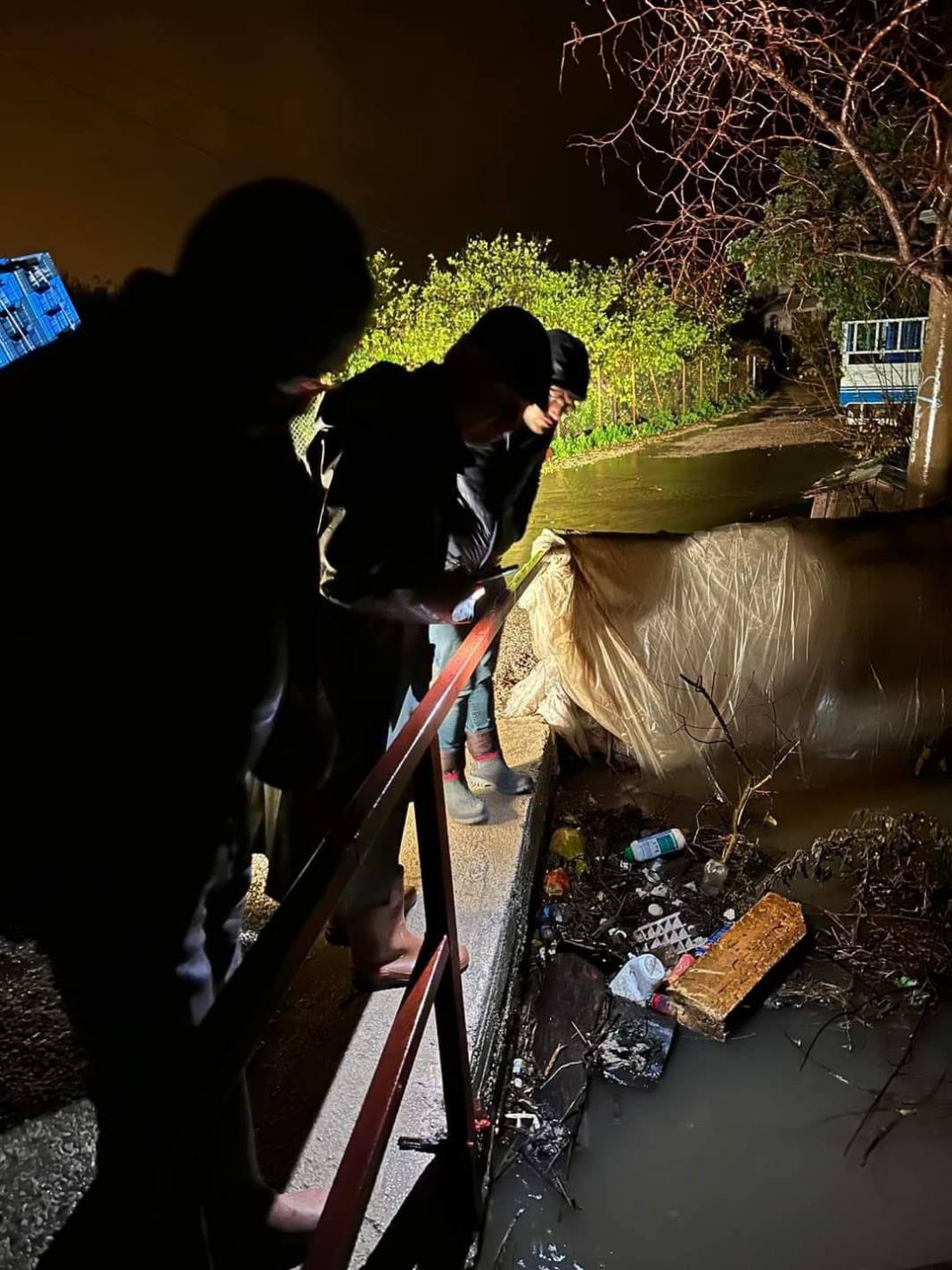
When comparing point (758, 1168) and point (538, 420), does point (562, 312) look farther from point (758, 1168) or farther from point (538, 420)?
point (758, 1168)

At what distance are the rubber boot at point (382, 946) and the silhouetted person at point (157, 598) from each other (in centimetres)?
87

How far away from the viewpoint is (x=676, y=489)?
12.4 meters

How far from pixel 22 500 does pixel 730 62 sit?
523cm

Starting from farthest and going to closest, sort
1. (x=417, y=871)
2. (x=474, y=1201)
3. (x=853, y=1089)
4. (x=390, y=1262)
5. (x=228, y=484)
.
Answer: (x=417, y=871) < (x=853, y=1089) < (x=474, y=1201) < (x=390, y=1262) < (x=228, y=484)

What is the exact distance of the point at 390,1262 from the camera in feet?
5.20

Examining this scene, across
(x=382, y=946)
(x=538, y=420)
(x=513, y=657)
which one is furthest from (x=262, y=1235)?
(x=513, y=657)

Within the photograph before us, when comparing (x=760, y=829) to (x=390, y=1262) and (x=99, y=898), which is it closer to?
(x=390, y=1262)

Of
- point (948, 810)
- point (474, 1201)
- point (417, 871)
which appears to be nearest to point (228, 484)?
point (474, 1201)

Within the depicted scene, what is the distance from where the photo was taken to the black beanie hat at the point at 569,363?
2557 millimetres

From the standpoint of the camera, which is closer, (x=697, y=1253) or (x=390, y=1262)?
(x=390, y=1262)

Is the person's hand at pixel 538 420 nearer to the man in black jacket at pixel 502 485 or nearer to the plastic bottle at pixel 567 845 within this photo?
the man in black jacket at pixel 502 485

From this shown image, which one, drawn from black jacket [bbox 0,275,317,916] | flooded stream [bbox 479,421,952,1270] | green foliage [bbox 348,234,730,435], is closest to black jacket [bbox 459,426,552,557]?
black jacket [bbox 0,275,317,916]

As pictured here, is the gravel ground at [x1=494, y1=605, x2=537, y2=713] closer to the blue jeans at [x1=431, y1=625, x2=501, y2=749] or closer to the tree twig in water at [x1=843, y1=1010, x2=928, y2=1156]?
the blue jeans at [x1=431, y1=625, x2=501, y2=749]

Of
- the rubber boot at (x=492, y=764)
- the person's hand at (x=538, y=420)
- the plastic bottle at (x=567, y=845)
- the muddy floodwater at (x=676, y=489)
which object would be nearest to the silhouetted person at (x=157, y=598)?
the person's hand at (x=538, y=420)
